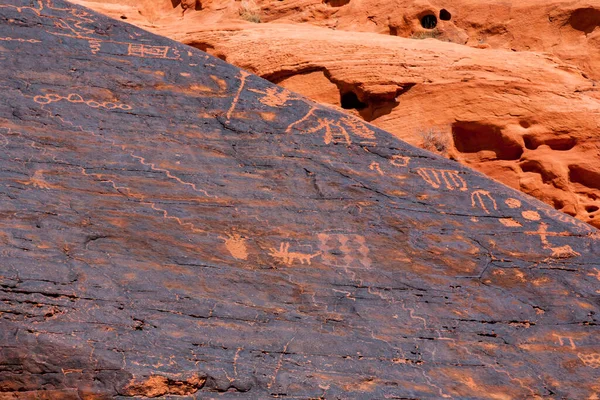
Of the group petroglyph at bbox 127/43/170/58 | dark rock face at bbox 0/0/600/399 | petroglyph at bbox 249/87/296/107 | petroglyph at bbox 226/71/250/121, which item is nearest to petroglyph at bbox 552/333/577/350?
dark rock face at bbox 0/0/600/399

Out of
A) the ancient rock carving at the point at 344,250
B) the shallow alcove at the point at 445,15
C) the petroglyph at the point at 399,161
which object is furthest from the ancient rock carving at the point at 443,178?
the shallow alcove at the point at 445,15

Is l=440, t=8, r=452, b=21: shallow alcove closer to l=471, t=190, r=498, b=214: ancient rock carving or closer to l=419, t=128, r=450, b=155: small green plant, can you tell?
l=419, t=128, r=450, b=155: small green plant

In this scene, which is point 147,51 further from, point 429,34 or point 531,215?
point 429,34

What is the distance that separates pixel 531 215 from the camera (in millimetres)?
5348

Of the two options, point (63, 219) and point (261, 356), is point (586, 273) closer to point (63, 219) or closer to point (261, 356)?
point (261, 356)

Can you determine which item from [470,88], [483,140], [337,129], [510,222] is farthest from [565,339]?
[470,88]

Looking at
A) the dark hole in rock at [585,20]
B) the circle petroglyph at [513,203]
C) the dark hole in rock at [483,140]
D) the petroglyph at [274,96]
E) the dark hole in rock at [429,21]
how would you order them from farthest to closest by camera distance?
the dark hole in rock at [429,21], the dark hole in rock at [585,20], the dark hole in rock at [483,140], the petroglyph at [274,96], the circle petroglyph at [513,203]

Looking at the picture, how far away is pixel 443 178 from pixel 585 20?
4.23 metres

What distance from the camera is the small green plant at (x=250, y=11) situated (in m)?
8.84

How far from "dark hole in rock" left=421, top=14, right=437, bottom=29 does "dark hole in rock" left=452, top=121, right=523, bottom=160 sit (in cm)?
223

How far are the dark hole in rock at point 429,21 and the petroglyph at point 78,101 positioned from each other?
180 inches

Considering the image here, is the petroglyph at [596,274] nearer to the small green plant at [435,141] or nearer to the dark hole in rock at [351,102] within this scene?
the small green plant at [435,141]

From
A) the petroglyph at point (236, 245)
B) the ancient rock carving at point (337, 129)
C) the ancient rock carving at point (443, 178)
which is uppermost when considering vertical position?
the ancient rock carving at point (337, 129)

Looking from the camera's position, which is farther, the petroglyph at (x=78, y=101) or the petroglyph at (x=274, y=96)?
the petroglyph at (x=274, y=96)
